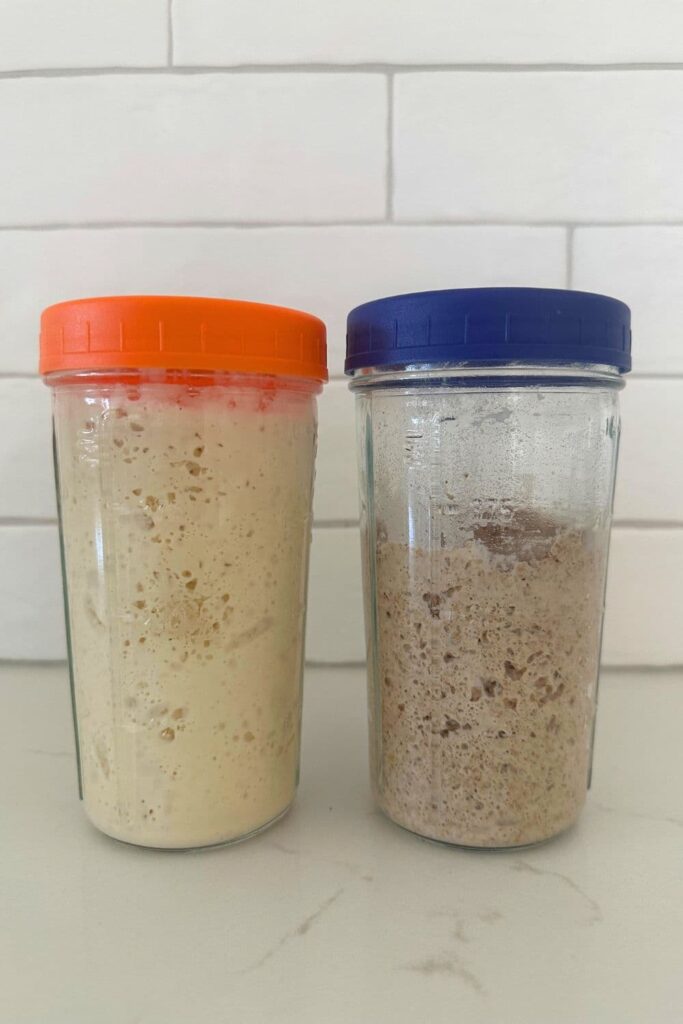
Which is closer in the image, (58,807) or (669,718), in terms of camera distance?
(58,807)

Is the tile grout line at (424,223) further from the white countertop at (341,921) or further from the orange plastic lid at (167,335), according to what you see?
the white countertop at (341,921)

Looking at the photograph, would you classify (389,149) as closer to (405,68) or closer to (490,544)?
(405,68)

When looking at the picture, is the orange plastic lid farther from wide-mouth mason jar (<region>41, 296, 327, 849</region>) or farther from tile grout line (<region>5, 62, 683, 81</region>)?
tile grout line (<region>5, 62, 683, 81</region>)

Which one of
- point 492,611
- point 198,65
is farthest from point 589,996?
point 198,65

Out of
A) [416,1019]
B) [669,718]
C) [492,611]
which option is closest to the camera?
[416,1019]

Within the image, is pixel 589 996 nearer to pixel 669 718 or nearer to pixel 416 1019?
pixel 416 1019

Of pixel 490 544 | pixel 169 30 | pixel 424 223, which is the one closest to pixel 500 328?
pixel 490 544
